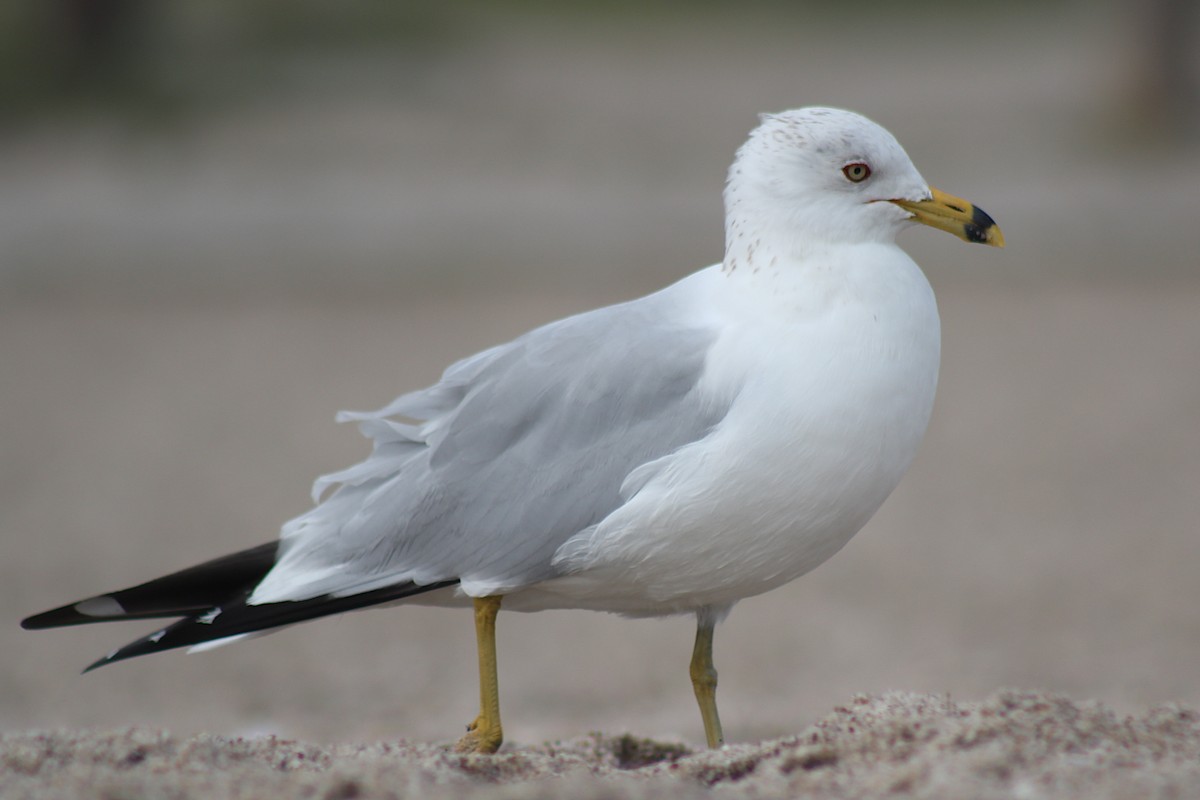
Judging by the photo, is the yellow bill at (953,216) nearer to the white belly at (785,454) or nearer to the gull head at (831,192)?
the gull head at (831,192)

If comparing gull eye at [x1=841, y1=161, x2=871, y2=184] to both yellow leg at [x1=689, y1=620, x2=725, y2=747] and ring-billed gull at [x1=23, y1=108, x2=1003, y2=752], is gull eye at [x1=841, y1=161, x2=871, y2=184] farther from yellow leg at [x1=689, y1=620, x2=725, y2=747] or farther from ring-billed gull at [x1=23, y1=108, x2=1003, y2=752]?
yellow leg at [x1=689, y1=620, x2=725, y2=747]

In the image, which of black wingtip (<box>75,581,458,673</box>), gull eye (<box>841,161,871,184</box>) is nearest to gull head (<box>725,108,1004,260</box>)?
gull eye (<box>841,161,871,184</box>)

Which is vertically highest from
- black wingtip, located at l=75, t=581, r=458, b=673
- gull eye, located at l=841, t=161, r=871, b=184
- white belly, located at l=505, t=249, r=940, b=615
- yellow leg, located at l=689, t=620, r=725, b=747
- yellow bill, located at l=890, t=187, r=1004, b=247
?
gull eye, located at l=841, t=161, r=871, b=184

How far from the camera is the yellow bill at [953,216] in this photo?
3.15 m

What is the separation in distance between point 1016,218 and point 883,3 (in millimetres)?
17388

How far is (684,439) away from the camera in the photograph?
298 cm

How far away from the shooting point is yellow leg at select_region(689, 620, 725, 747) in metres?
3.43

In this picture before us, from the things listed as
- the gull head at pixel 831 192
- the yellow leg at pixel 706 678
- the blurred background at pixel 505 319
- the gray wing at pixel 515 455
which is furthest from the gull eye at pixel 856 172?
the blurred background at pixel 505 319

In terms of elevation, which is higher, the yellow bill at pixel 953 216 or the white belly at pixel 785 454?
the yellow bill at pixel 953 216

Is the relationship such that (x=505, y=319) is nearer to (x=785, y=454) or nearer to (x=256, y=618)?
(x=256, y=618)

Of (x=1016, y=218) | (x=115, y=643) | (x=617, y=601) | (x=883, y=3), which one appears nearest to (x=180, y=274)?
(x=115, y=643)

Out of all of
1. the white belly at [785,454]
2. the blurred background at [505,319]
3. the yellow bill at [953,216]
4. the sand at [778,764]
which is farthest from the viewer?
the blurred background at [505,319]

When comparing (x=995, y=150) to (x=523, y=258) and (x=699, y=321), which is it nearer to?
(x=523, y=258)

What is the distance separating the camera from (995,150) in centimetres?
1507
